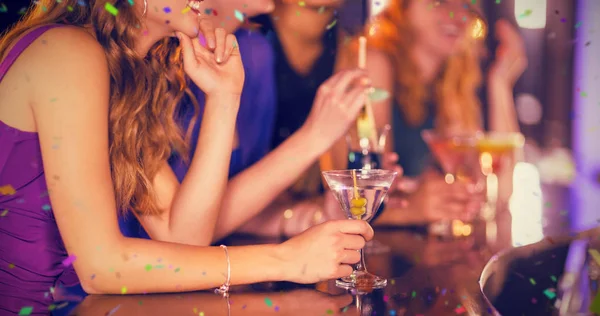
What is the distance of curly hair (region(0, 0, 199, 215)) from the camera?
1.42 meters

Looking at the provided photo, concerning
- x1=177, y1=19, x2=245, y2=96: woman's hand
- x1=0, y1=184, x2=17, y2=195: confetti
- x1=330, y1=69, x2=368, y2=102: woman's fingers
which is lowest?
x1=0, y1=184, x2=17, y2=195: confetti

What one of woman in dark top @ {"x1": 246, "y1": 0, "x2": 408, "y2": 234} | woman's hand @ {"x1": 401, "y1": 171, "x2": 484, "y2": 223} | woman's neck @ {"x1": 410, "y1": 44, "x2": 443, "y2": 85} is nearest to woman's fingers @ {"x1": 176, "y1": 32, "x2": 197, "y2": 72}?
woman's hand @ {"x1": 401, "y1": 171, "x2": 484, "y2": 223}

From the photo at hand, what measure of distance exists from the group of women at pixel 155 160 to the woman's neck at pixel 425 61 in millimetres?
1199

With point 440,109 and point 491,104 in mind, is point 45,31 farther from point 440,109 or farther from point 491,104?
point 491,104

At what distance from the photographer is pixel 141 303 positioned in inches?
42.3

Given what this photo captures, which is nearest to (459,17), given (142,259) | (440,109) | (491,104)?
(440,109)

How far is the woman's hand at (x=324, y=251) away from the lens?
1.20 m

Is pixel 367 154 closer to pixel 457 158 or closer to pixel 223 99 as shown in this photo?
pixel 223 99

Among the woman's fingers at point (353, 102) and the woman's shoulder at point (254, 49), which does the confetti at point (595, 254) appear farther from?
the woman's shoulder at point (254, 49)

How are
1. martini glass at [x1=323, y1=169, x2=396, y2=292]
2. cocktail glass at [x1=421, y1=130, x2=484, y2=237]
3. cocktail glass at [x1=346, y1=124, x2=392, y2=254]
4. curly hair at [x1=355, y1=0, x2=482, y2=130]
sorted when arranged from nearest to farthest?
martini glass at [x1=323, y1=169, x2=396, y2=292], cocktail glass at [x1=346, y1=124, x2=392, y2=254], cocktail glass at [x1=421, y1=130, x2=484, y2=237], curly hair at [x1=355, y1=0, x2=482, y2=130]

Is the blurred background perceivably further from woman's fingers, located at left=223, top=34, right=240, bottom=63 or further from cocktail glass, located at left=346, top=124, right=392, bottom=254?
woman's fingers, located at left=223, top=34, right=240, bottom=63

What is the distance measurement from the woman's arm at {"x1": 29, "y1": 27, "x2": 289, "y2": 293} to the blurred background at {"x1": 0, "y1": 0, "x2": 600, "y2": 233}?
14.4 ft

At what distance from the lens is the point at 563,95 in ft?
17.2

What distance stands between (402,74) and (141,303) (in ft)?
9.02
